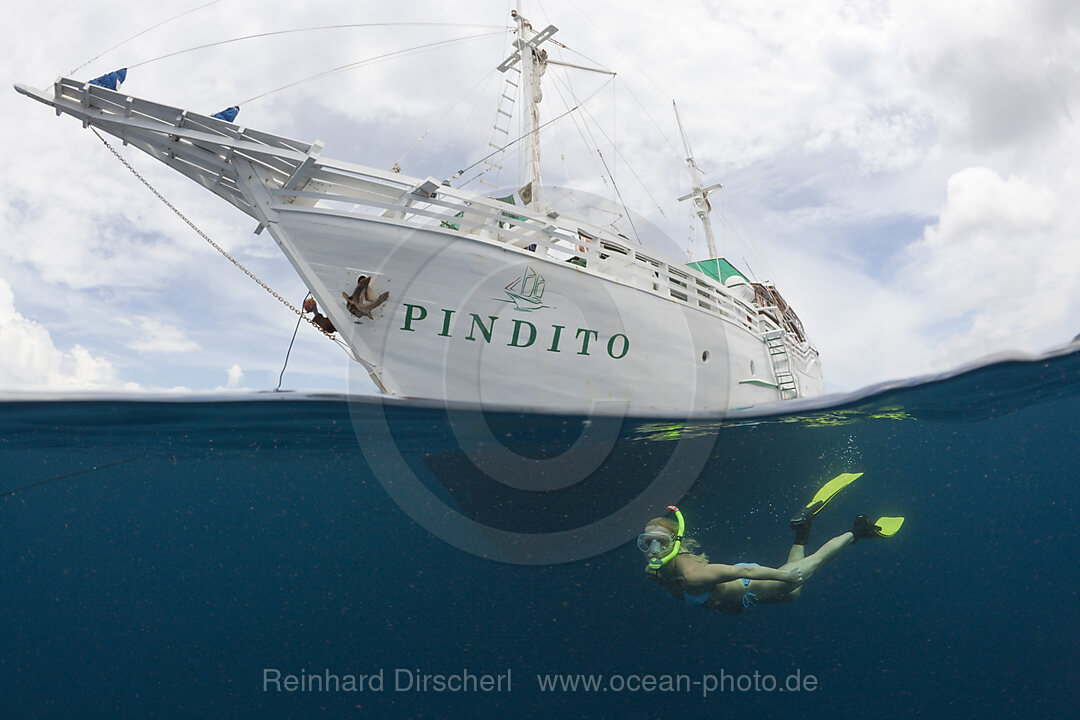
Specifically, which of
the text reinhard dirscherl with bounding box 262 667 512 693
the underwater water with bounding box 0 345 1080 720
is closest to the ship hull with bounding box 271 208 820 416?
the underwater water with bounding box 0 345 1080 720

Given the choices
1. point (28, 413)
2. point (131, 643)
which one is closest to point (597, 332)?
point (28, 413)

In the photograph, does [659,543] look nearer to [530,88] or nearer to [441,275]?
[441,275]

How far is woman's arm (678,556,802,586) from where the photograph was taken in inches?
265

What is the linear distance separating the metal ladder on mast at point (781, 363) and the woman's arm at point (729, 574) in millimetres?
8493

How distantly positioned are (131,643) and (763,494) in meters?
26.2

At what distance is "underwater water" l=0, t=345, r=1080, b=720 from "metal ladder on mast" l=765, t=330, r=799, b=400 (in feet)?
4.28

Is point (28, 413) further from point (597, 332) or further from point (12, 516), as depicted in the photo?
point (12, 516)

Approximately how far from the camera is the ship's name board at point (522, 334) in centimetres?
791

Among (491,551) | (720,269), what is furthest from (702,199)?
(491,551)

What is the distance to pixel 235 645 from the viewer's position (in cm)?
3278

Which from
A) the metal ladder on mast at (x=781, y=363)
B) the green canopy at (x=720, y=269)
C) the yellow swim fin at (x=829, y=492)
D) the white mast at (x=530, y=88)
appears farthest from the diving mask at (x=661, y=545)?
the green canopy at (x=720, y=269)

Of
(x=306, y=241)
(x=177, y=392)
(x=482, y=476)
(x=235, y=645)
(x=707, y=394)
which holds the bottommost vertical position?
(x=235, y=645)

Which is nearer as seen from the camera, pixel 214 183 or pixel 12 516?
pixel 214 183

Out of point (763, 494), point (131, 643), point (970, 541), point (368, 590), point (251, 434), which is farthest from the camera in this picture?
point (368, 590)
